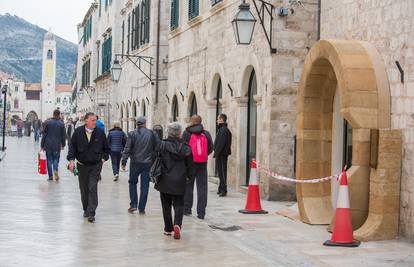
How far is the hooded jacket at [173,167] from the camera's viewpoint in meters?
10.5

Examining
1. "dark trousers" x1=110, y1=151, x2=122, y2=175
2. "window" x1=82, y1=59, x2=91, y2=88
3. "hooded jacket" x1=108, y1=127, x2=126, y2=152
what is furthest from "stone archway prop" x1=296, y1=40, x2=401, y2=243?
"window" x1=82, y1=59, x2=91, y2=88

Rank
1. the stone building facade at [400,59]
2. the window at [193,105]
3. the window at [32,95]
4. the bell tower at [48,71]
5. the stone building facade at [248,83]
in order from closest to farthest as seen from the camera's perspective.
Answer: the stone building facade at [400,59]
the stone building facade at [248,83]
the window at [193,105]
the bell tower at [48,71]
the window at [32,95]

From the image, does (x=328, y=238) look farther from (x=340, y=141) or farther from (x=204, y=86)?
(x=204, y=86)

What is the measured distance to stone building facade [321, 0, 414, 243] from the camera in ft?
33.6

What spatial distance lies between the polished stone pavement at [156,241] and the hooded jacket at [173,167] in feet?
2.13

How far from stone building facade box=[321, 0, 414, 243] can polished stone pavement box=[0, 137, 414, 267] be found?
0.65m

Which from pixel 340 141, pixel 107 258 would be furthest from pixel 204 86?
pixel 107 258

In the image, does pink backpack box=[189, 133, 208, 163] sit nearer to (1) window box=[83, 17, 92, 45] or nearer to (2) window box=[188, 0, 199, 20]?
(2) window box=[188, 0, 199, 20]

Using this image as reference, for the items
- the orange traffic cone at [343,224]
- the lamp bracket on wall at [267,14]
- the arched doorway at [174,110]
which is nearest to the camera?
the orange traffic cone at [343,224]

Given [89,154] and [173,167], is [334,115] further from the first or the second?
[89,154]

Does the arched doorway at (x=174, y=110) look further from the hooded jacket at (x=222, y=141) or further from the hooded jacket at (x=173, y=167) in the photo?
the hooded jacket at (x=173, y=167)

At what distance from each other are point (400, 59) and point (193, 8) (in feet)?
45.3

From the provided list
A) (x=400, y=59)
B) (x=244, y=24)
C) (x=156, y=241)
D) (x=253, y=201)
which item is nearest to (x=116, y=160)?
(x=244, y=24)

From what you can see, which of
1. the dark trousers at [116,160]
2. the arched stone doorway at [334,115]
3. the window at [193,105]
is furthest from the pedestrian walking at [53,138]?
Answer: the arched stone doorway at [334,115]
